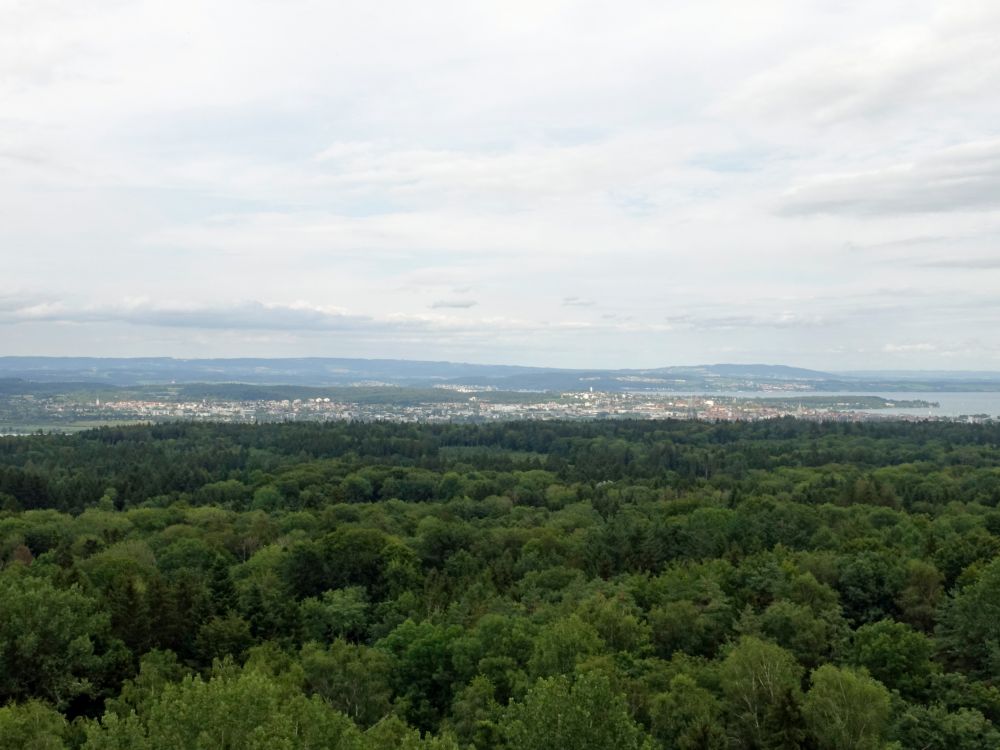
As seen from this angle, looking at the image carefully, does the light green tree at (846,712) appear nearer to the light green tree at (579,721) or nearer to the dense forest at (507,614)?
the dense forest at (507,614)

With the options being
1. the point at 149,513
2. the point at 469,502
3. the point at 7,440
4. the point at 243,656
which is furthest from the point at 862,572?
the point at 7,440

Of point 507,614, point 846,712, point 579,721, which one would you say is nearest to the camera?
point 579,721

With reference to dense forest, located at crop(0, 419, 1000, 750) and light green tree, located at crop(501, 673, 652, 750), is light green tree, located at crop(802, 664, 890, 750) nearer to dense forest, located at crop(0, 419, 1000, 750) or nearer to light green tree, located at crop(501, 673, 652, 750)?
dense forest, located at crop(0, 419, 1000, 750)

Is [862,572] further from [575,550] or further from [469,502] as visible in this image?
[469,502]

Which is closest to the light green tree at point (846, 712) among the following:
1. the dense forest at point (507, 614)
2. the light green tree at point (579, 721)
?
the dense forest at point (507, 614)

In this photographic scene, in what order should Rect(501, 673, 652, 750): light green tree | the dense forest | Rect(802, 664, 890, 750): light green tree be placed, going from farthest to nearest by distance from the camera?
the dense forest
Rect(802, 664, 890, 750): light green tree
Rect(501, 673, 652, 750): light green tree

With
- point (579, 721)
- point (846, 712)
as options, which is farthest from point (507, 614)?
point (579, 721)

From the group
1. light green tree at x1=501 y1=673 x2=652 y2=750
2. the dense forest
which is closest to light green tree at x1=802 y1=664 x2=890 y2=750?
the dense forest

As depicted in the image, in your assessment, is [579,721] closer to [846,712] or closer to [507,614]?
[846,712]

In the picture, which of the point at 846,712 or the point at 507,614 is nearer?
the point at 846,712

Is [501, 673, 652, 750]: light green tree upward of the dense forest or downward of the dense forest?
upward
